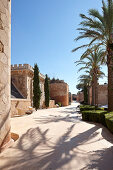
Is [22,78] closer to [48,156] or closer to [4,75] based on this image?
[4,75]

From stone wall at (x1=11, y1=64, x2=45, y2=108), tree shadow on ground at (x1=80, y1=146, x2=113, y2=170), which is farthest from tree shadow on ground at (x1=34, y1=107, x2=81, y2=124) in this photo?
stone wall at (x1=11, y1=64, x2=45, y2=108)

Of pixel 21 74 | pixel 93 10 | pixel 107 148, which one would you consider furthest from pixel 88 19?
pixel 21 74

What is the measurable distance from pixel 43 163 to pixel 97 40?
953cm

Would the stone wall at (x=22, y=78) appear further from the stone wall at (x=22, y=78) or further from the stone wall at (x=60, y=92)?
the stone wall at (x=60, y=92)

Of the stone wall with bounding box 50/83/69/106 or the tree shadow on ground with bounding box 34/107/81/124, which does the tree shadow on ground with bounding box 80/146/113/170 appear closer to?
the tree shadow on ground with bounding box 34/107/81/124

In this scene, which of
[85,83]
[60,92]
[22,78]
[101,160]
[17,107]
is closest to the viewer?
[101,160]

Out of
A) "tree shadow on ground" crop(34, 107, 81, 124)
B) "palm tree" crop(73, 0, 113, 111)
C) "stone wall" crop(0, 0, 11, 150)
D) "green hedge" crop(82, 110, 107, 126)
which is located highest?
"palm tree" crop(73, 0, 113, 111)

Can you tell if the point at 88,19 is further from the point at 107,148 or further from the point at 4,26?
the point at 107,148

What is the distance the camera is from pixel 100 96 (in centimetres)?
3066

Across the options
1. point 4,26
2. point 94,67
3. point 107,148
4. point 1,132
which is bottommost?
point 107,148

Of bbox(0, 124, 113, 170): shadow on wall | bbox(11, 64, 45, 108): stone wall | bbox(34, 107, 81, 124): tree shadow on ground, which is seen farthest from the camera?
bbox(11, 64, 45, 108): stone wall

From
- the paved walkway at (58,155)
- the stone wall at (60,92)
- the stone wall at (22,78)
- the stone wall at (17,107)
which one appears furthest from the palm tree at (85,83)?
the paved walkway at (58,155)

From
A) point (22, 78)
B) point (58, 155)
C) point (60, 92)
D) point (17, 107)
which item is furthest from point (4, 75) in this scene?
point (60, 92)

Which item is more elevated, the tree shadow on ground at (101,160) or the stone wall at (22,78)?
the stone wall at (22,78)
